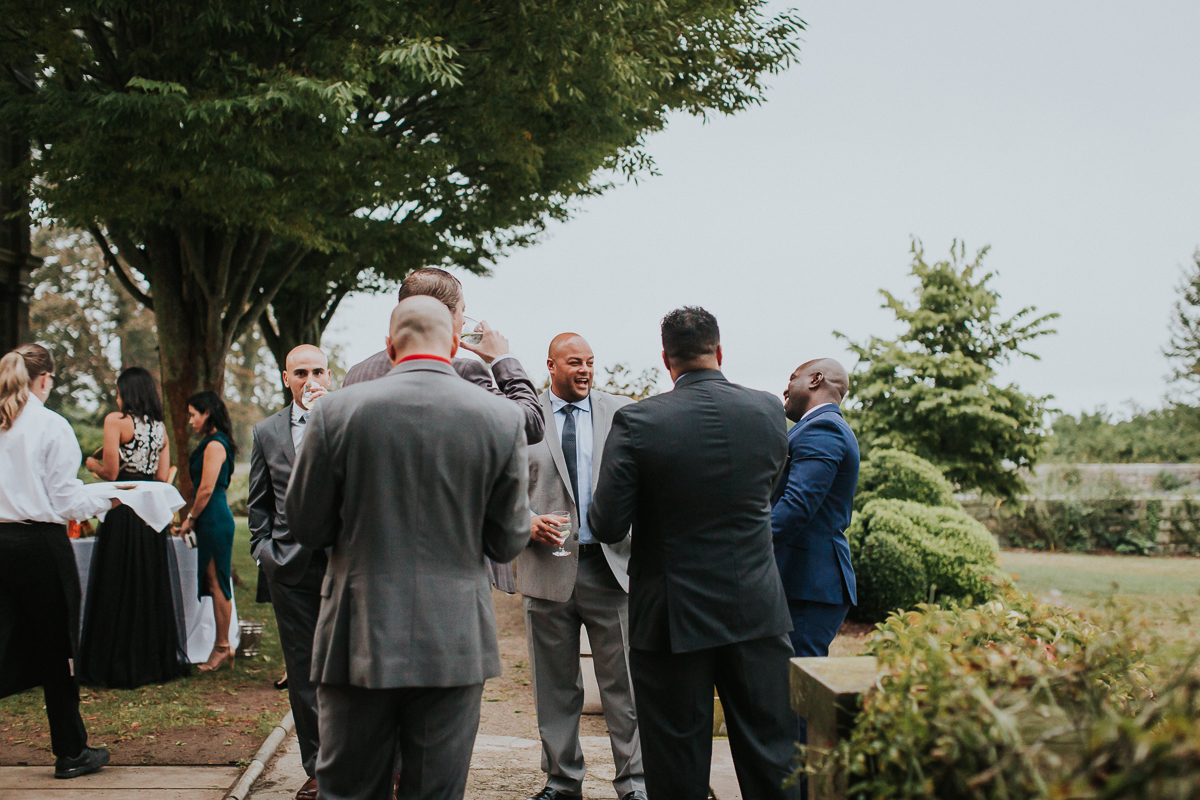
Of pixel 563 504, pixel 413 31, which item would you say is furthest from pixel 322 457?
pixel 413 31

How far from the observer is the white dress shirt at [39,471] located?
4.47 metres

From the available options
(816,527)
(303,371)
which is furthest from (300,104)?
(816,527)

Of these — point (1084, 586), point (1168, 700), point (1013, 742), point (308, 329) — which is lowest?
point (1084, 586)

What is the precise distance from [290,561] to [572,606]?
1345 mm

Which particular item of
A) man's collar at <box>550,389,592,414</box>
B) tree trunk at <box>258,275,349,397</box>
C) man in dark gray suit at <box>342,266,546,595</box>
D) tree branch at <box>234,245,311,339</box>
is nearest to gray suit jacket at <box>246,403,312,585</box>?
man in dark gray suit at <box>342,266,546,595</box>

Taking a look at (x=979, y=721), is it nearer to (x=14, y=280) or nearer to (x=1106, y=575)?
(x=1106, y=575)

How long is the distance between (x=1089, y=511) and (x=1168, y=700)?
75.7 ft

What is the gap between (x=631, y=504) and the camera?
3.46m

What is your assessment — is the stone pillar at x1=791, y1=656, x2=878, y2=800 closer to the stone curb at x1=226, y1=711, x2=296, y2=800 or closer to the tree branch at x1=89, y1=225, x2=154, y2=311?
the stone curb at x1=226, y1=711, x2=296, y2=800

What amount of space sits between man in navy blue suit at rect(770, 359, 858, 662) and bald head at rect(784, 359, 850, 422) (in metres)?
0.20

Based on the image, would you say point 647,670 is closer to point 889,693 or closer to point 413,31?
point 889,693

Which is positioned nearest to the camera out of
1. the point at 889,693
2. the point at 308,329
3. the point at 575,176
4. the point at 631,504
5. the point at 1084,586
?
the point at 889,693

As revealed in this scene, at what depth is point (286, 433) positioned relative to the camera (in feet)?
14.6

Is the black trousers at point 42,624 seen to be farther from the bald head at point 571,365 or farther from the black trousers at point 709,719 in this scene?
the black trousers at point 709,719
